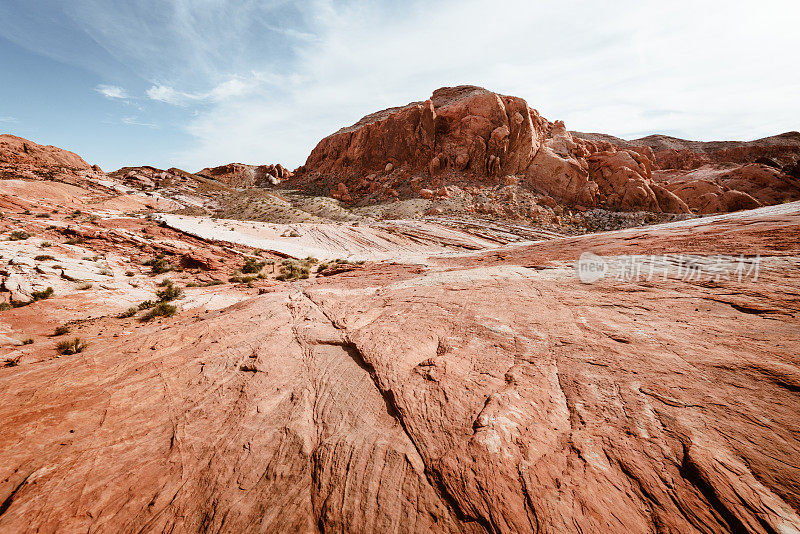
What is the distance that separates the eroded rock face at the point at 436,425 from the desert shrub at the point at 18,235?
404 inches

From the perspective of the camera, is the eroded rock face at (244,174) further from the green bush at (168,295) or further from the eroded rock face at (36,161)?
the green bush at (168,295)

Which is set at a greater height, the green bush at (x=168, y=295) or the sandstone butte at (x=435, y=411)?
the sandstone butte at (x=435, y=411)

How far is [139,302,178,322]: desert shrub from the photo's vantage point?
7730 millimetres

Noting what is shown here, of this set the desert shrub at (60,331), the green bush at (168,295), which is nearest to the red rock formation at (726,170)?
the green bush at (168,295)

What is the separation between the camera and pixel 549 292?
7.01 m

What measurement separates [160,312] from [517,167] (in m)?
39.6

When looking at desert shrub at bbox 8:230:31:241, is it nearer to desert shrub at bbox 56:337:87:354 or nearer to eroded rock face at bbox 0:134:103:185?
desert shrub at bbox 56:337:87:354

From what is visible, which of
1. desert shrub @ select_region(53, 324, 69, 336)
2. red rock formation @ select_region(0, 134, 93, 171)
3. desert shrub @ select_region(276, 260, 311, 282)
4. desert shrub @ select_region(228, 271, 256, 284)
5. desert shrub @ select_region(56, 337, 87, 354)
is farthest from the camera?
red rock formation @ select_region(0, 134, 93, 171)

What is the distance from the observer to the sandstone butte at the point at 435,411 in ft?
7.59

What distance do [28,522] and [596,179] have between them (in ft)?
148

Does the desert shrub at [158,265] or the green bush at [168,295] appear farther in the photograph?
the desert shrub at [158,265]

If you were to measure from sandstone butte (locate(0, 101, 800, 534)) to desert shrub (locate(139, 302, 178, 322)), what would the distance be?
0.97ft

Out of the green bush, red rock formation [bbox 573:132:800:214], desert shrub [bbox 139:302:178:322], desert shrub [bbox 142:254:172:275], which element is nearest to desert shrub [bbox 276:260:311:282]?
the green bush

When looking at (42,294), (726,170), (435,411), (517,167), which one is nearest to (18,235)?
(42,294)
